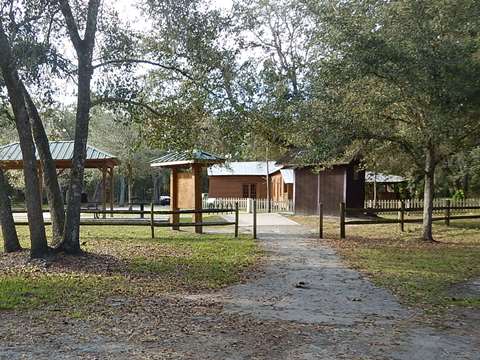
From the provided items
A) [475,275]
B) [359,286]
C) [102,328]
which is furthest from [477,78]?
[102,328]

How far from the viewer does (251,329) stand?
590cm

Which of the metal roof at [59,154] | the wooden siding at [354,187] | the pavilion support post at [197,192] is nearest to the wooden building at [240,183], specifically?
the wooden siding at [354,187]

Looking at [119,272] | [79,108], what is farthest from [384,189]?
[119,272]

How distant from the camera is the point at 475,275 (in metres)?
10.2

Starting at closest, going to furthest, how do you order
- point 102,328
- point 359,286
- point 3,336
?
point 3,336 → point 102,328 → point 359,286

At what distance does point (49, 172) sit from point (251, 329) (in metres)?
7.75

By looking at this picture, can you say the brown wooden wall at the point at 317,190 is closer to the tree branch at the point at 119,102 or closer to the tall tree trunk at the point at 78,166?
the tree branch at the point at 119,102

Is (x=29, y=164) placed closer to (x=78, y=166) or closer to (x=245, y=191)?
(x=78, y=166)

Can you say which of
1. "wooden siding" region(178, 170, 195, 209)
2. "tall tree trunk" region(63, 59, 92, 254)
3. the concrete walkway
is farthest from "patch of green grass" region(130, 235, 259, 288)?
the concrete walkway

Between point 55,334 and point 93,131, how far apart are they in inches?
1611

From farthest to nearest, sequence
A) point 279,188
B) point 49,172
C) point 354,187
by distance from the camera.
A: point 279,188, point 354,187, point 49,172

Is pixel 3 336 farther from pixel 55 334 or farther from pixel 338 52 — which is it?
pixel 338 52

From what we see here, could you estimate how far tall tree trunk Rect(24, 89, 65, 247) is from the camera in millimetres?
11633

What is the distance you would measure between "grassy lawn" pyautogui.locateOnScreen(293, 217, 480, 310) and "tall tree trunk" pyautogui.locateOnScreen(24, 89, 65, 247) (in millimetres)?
7055
